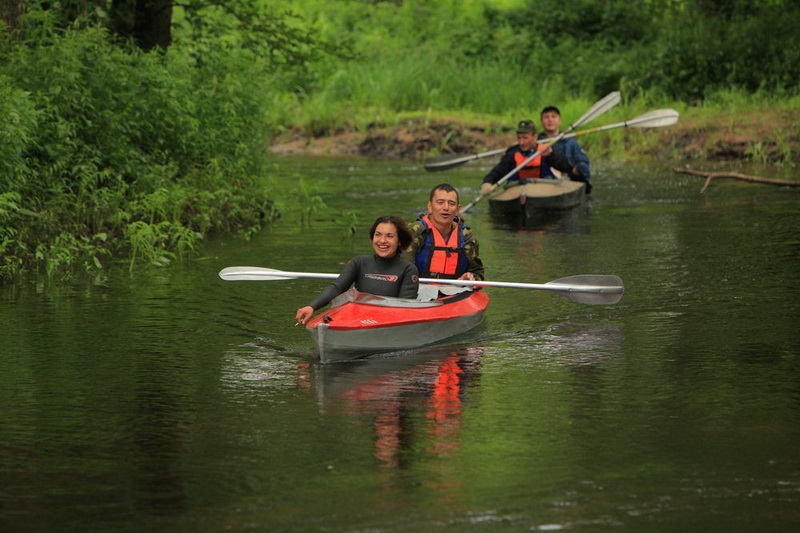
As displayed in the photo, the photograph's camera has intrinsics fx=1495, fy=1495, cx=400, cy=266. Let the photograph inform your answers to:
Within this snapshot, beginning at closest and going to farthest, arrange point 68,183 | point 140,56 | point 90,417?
point 90,417, point 68,183, point 140,56

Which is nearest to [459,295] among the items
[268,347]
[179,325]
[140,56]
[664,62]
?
[268,347]

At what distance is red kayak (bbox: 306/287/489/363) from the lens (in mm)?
8875

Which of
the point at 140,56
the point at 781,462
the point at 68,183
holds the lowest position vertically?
the point at 781,462

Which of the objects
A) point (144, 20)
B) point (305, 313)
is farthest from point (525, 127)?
point (305, 313)

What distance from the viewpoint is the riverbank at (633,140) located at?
75.9 ft

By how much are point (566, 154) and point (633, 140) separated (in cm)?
715

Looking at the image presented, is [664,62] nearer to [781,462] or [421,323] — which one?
[421,323]

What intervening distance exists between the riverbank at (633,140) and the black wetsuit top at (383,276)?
14.2 meters

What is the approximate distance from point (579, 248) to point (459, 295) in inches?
185

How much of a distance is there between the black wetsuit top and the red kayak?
0.49ft

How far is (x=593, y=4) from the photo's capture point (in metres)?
31.4

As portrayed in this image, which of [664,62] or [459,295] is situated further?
[664,62]

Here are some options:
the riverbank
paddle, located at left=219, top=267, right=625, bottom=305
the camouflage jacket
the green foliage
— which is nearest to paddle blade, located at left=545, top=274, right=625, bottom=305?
paddle, located at left=219, top=267, right=625, bottom=305

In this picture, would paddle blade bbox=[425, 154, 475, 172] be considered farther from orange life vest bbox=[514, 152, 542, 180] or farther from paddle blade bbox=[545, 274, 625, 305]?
paddle blade bbox=[545, 274, 625, 305]
